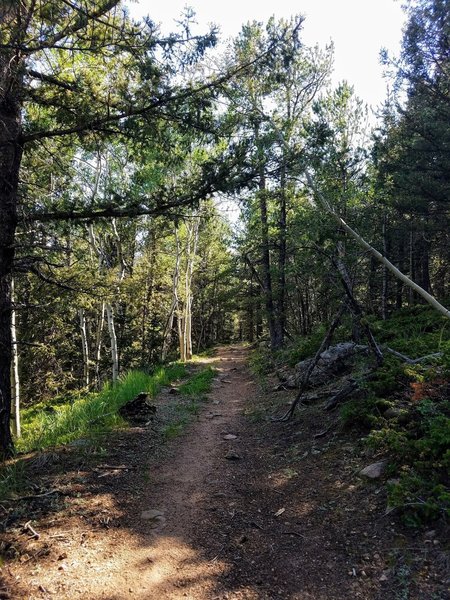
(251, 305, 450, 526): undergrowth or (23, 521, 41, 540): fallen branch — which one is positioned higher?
(251, 305, 450, 526): undergrowth

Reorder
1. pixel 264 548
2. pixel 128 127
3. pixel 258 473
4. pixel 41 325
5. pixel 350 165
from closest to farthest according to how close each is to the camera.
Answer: pixel 264 548
pixel 258 473
pixel 128 127
pixel 350 165
pixel 41 325

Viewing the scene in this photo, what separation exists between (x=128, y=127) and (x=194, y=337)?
32.8m

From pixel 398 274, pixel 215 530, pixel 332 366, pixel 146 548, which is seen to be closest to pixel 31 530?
pixel 146 548

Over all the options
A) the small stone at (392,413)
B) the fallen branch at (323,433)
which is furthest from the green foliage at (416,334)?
the fallen branch at (323,433)

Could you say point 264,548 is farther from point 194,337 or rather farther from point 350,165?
point 194,337

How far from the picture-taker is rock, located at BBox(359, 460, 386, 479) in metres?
3.81

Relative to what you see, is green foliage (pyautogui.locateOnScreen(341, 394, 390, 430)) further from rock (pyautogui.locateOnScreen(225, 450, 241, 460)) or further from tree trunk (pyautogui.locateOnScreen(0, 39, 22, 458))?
tree trunk (pyautogui.locateOnScreen(0, 39, 22, 458))

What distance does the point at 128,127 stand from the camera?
16.9 feet

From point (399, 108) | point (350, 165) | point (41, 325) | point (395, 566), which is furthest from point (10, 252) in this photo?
point (399, 108)

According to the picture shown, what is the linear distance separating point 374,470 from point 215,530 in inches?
69.2

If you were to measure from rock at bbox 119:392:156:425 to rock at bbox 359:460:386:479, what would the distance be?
3.94 metres

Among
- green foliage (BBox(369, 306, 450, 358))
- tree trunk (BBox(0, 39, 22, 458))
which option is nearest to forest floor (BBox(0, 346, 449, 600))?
tree trunk (BBox(0, 39, 22, 458))

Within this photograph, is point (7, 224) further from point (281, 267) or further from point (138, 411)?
point (281, 267)

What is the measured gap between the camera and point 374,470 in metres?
3.88
